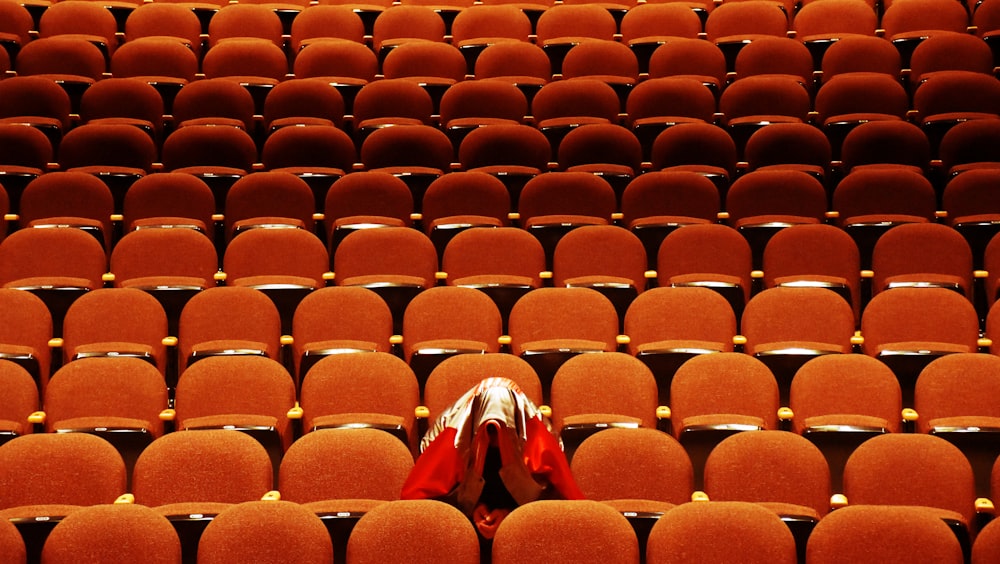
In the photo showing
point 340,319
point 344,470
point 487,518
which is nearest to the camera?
point 487,518

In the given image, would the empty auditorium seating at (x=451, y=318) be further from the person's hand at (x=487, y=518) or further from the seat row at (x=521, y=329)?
the person's hand at (x=487, y=518)

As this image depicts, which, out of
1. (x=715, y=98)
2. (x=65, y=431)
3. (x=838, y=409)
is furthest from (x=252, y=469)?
→ (x=715, y=98)

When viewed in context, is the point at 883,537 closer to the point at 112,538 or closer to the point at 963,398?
the point at 963,398

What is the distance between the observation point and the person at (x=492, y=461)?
1478 mm

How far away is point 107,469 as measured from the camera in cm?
155

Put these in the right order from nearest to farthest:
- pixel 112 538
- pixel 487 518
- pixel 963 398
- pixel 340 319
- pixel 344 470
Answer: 1. pixel 112 538
2. pixel 487 518
3. pixel 344 470
4. pixel 963 398
5. pixel 340 319

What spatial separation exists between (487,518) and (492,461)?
0.07m

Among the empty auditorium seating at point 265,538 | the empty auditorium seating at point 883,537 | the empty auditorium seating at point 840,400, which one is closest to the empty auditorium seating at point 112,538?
the empty auditorium seating at point 265,538

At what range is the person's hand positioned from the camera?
1.45 metres

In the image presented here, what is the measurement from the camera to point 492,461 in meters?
1.50

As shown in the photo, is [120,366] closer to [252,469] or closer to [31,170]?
[252,469]

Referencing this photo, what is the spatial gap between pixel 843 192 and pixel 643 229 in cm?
39

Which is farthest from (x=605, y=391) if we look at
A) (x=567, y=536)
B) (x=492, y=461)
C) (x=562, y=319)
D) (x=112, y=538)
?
(x=112, y=538)

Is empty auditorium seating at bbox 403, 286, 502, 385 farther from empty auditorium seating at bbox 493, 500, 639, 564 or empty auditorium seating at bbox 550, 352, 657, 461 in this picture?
empty auditorium seating at bbox 493, 500, 639, 564
